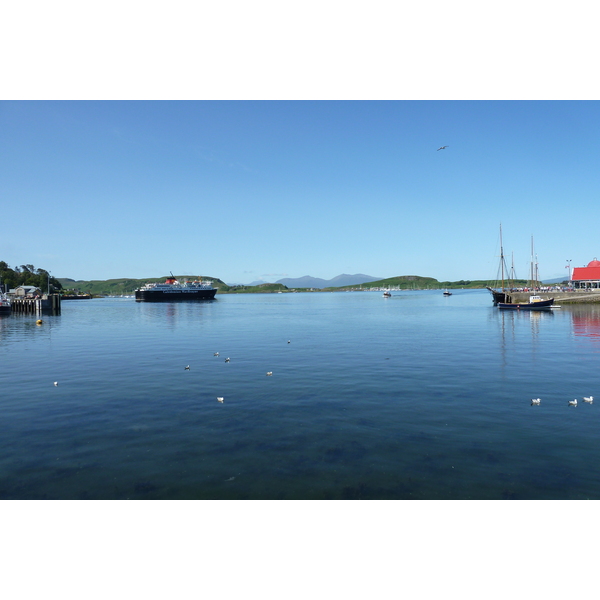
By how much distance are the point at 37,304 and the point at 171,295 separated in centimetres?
7352

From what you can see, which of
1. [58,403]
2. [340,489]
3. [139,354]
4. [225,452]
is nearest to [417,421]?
[340,489]

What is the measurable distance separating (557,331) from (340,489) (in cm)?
4413

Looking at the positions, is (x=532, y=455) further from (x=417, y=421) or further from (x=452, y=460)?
(x=417, y=421)

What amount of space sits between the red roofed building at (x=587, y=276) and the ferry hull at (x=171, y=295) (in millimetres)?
138936

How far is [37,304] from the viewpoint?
9769 centimetres

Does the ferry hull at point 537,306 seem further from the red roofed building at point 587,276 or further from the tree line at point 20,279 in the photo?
the tree line at point 20,279

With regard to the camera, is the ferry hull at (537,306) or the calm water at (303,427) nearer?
the calm water at (303,427)

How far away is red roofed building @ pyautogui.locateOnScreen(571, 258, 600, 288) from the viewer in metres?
97.7

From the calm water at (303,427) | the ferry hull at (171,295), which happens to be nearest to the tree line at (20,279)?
the ferry hull at (171,295)

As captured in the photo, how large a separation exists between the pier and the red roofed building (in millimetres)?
132973

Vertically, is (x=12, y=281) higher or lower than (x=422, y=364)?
higher

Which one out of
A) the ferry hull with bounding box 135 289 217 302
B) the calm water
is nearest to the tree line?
the ferry hull with bounding box 135 289 217 302

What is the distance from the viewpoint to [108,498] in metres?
9.20

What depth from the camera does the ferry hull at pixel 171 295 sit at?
16562cm
